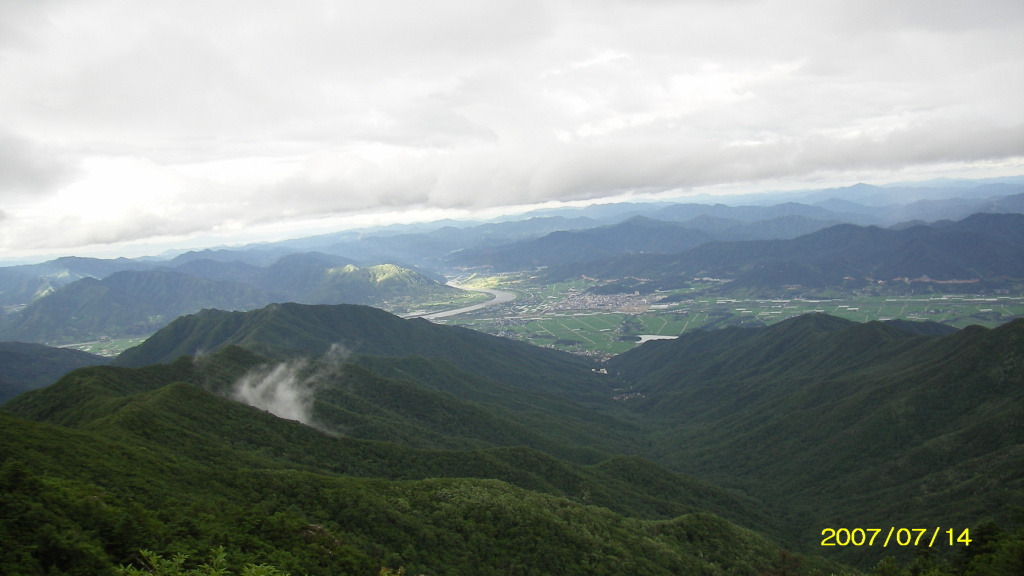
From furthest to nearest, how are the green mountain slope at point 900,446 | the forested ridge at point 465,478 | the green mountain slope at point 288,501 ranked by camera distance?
the green mountain slope at point 900,446
the forested ridge at point 465,478
the green mountain slope at point 288,501

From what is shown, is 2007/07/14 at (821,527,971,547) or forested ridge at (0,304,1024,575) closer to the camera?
forested ridge at (0,304,1024,575)

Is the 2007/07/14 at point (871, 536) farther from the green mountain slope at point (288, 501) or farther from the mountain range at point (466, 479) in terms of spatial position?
the green mountain slope at point (288, 501)

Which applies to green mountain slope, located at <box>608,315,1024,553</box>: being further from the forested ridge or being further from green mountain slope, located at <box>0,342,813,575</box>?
green mountain slope, located at <box>0,342,813,575</box>

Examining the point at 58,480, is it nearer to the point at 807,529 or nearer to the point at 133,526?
the point at 133,526

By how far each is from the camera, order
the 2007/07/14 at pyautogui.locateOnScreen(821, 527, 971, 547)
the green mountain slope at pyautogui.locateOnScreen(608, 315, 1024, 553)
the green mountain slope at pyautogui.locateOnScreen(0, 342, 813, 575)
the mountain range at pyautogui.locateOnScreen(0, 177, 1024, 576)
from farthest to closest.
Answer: the green mountain slope at pyautogui.locateOnScreen(608, 315, 1024, 553) < the 2007/07/14 at pyautogui.locateOnScreen(821, 527, 971, 547) < the mountain range at pyautogui.locateOnScreen(0, 177, 1024, 576) < the green mountain slope at pyautogui.locateOnScreen(0, 342, 813, 575)

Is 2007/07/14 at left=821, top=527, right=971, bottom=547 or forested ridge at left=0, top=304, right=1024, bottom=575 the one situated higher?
forested ridge at left=0, top=304, right=1024, bottom=575

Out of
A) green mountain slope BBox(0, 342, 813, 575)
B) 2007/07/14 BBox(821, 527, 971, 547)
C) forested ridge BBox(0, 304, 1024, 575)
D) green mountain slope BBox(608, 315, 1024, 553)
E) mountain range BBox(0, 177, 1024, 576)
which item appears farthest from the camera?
green mountain slope BBox(608, 315, 1024, 553)

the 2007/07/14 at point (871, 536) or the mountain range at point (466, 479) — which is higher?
the mountain range at point (466, 479)

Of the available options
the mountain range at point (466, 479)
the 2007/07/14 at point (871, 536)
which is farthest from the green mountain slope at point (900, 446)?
the 2007/07/14 at point (871, 536)

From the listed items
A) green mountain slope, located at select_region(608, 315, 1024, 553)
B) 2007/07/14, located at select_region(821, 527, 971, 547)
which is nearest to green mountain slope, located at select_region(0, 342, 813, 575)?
2007/07/14, located at select_region(821, 527, 971, 547)
